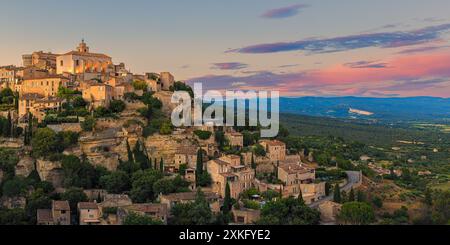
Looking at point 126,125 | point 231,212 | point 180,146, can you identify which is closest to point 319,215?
point 231,212

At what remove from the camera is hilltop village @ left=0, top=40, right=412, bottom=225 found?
26781 millimetres

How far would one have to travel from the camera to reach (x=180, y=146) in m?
34.4

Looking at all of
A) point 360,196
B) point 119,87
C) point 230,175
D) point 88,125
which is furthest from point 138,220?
point 119,87

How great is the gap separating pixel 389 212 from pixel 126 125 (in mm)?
16532

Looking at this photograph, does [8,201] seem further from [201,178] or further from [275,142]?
[275,142]

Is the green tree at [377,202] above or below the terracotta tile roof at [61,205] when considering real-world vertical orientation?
below

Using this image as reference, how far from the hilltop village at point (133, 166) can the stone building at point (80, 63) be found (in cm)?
190

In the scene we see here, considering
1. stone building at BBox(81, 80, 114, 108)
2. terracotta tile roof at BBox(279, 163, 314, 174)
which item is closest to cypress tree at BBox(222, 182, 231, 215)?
terracotta tile roof at BBox(279, 163, 314, 174)

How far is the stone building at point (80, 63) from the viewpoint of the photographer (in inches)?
1722

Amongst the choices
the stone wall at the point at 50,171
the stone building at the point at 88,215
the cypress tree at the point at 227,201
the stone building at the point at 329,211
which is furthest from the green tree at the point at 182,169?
the stone building at the point at 329,211

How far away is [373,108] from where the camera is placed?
12675 cm

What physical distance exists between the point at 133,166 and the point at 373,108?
10237cm

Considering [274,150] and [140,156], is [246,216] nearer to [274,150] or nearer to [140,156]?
[274,150]

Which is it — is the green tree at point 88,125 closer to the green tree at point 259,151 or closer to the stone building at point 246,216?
the green tree at point 259,151
